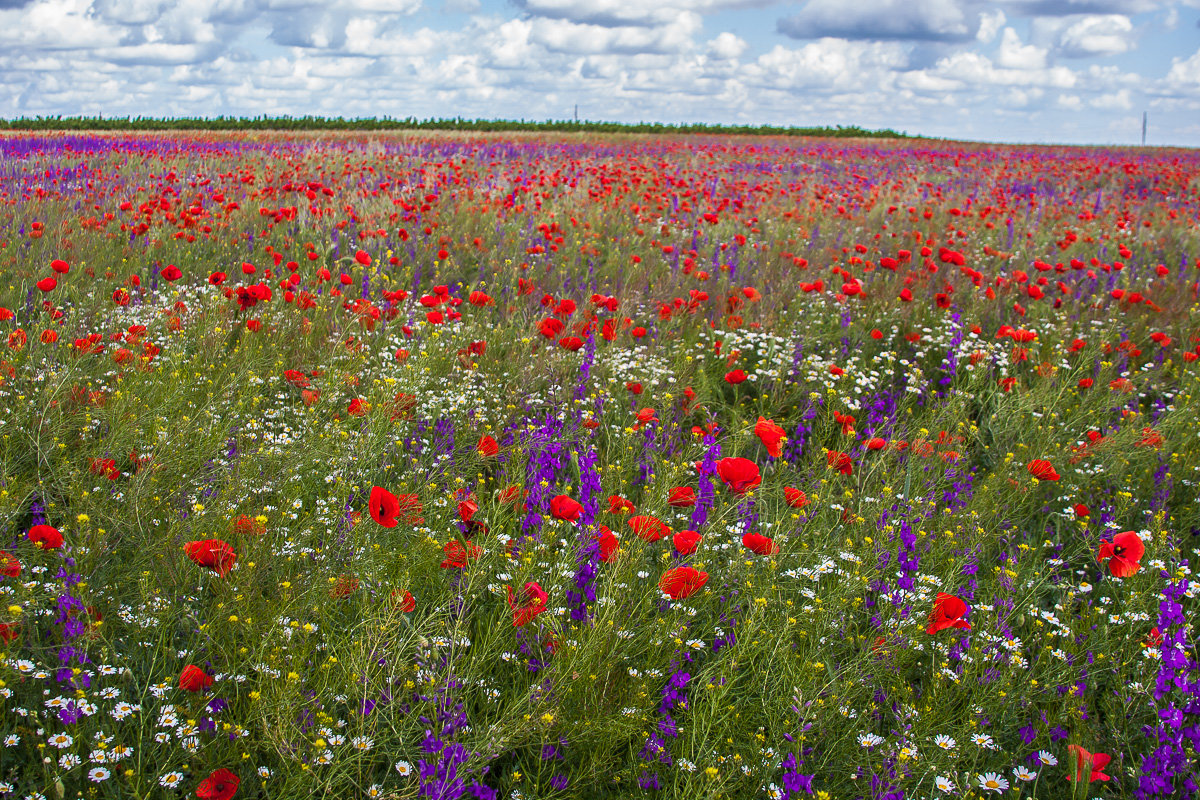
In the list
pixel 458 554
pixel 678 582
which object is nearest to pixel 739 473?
pixel 678 582

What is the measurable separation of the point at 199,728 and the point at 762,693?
141 centimetres

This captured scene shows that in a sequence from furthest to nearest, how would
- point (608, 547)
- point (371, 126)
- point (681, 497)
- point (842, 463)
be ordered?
point (371, 126), point (842, 463), point (681, 497), point (608, 547)

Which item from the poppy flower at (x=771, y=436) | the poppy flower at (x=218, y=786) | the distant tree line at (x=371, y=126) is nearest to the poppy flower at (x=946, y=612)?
the poppy flower at (x=771, y=436)

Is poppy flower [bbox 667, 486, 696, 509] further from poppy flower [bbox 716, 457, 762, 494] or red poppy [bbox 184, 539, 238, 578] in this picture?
red poppy [bbox 184, 539, 238, 578]

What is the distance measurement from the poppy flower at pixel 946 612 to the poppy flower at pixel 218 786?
1.79m

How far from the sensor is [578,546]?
2.36 meters

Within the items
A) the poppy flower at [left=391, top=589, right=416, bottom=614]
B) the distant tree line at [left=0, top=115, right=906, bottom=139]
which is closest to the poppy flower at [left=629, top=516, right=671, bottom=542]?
the poppy flower at [left=391, top=589, right=416, bottom=614]

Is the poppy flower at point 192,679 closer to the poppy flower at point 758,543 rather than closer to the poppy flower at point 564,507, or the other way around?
the poppy flower at point 564,507

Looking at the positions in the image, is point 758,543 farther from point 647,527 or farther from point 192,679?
point 192,679

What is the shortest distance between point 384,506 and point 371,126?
129 feet

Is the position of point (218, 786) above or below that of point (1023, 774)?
above

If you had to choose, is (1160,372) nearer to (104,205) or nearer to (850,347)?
(850,347)

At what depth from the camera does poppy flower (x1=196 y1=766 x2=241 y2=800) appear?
1.56 metres

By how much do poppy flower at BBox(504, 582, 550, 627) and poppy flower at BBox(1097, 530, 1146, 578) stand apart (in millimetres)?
1769
